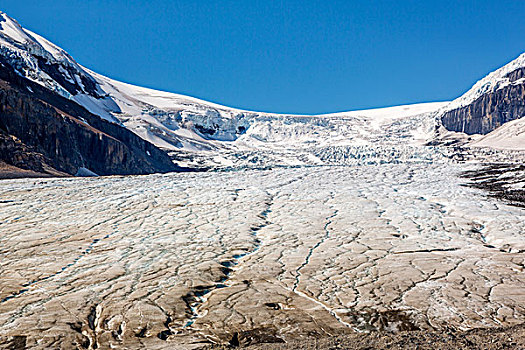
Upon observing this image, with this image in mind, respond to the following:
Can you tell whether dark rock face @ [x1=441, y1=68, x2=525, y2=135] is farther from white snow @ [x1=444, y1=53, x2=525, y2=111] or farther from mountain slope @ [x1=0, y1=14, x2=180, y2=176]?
mountain slope @ [x1=0, y1=14, x2=180, y2=176]

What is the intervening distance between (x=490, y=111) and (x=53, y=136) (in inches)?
3528

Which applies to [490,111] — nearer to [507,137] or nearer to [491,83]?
[491,83]

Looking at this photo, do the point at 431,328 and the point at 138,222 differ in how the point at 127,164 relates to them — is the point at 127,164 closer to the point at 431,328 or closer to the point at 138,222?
the point at 138,222

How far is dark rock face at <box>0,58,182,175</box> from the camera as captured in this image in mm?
39000

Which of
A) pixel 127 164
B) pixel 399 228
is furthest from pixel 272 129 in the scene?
pixel 399 228

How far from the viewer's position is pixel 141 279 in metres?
6.17

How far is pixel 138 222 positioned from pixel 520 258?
8.64 m

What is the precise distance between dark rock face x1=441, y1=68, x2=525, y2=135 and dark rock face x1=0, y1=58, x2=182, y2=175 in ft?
243

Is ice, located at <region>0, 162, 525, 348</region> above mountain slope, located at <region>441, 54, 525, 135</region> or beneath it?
beneath

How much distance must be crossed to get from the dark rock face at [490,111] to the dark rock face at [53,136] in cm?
7411

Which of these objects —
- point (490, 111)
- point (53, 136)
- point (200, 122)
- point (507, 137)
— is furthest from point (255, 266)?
point (200, 122)

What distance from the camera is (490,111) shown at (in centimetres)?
9019

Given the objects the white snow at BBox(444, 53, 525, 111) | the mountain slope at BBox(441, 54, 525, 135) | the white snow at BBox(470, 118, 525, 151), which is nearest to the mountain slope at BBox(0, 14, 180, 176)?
the white snow at BBox(470, 118, 525, 151)

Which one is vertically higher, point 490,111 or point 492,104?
point 492,104
